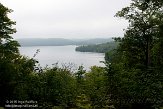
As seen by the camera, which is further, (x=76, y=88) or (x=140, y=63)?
(x=140, y=63)

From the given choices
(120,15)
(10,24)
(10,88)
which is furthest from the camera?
(120,15)

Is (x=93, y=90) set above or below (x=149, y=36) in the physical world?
below

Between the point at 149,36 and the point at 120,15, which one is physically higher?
the point at 120,15

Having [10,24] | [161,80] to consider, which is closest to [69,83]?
[161,80]

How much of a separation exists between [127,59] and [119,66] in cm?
1194

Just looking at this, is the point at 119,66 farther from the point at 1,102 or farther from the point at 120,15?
the point at 120,15

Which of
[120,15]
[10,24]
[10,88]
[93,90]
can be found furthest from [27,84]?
[120,15]

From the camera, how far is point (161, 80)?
48.5 feet

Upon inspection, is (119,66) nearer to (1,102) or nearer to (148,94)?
(148,94)

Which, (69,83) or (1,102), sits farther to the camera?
(69,83)

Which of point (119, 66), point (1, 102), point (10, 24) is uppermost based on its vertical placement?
point (10, 24)

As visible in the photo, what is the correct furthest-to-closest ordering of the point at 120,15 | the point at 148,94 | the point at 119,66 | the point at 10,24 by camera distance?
the point at 120,15 < the point at 10,24 < the point at 119,66 < the point at 148,94

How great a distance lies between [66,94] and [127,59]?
13.9 m

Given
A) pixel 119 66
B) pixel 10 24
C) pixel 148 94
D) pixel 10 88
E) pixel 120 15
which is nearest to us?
pixel 10 88
